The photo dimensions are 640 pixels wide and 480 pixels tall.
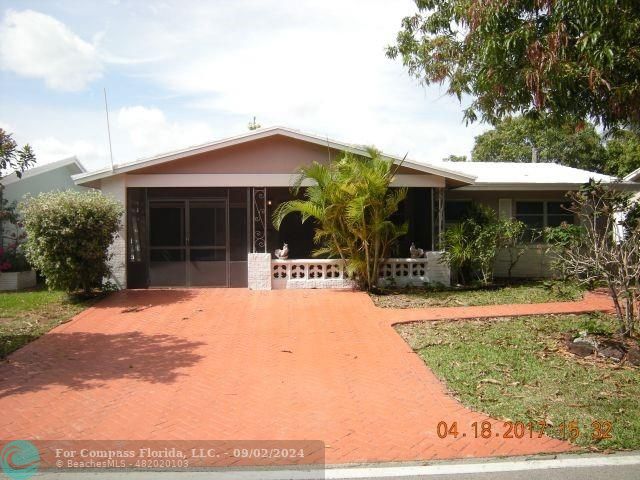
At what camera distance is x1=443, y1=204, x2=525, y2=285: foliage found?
478 inches

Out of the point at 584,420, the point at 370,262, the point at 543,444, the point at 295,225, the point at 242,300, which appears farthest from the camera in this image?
the point at 295,225

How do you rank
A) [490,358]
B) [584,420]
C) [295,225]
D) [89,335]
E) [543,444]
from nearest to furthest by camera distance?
[543,444] → [584,420] → [490,358] → [89,335] → [295,225]

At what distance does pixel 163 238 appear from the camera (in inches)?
501

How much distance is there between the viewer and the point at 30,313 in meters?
10.1

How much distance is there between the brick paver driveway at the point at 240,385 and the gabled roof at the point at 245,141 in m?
3.70

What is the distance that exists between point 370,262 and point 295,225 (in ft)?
12.5

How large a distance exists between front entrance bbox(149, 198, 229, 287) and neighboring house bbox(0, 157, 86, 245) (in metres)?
4.21

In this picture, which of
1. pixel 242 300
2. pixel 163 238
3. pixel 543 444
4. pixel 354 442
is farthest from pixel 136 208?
pixel 543 444

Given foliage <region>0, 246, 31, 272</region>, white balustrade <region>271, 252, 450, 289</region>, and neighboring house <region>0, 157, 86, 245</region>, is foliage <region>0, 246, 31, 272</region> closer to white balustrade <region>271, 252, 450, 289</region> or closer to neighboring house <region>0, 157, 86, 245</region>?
neighboring house <region>0, 157, 86, 245</region>

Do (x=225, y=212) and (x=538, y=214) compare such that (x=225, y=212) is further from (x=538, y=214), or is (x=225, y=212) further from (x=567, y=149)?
(x=567, y=149)

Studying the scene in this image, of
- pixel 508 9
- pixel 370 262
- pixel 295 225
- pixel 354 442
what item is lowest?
pixel 354 442

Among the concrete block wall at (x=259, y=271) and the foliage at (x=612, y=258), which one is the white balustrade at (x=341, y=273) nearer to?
the concrete block wall at (x=259, y=271)

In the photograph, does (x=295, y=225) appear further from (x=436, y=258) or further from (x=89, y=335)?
(x=89, y=335)

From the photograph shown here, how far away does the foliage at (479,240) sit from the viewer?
12133 millimetres
